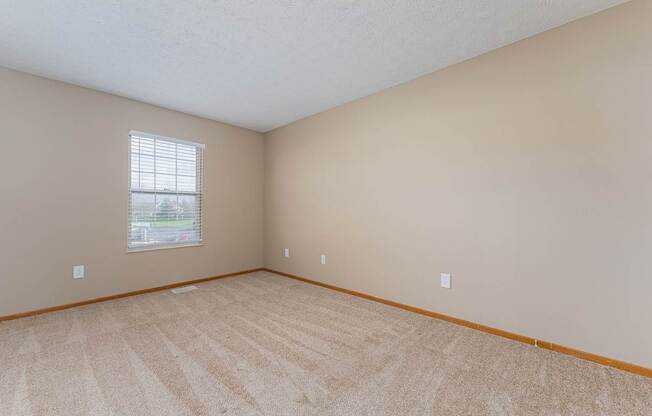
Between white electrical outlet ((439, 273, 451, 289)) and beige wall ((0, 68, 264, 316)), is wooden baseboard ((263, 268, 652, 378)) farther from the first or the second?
beige wall ((0, 68, 264, 316))

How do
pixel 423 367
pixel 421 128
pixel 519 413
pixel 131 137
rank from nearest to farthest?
pixel 519 413 → pixel 423 367 → pixel 421 128 → pixel 131 137

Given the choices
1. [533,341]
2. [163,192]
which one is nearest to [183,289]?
[163,192]

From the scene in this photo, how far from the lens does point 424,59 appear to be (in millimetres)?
2580

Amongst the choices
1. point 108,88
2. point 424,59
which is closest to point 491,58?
point 424,59

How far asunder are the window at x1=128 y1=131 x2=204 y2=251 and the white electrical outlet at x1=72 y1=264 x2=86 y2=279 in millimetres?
493

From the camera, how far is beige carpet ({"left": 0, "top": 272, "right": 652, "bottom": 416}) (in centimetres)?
153

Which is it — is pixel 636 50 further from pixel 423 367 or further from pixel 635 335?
pixel 423 367

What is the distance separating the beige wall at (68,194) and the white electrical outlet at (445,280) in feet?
10.6

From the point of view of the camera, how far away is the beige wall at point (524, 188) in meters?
1.89

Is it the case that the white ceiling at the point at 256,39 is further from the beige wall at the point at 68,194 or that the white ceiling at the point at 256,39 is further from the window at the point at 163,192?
the window at the point at 163,192

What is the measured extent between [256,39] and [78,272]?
10.1 ft

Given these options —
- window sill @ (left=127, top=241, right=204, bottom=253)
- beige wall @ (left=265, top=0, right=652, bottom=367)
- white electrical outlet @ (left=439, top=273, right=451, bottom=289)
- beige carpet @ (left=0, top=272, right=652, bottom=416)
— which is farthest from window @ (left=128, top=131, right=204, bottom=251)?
white electrical outlet @ (left=439, top=273, right=451, bottom=289)

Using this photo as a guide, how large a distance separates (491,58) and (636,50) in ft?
2.91

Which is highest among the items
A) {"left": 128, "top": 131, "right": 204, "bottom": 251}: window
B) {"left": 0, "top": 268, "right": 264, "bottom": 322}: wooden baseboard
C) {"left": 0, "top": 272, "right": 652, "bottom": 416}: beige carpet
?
{"left": 128, "top": 131, "right": 204, "bottom": 251}: window
